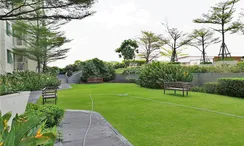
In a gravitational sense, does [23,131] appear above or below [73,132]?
above

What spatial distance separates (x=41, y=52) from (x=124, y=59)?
19.2 m

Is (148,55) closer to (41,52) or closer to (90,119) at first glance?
(41,52)

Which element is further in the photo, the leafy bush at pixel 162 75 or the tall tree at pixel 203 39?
the tall tree at pixel 203 39

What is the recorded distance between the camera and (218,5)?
3066cm

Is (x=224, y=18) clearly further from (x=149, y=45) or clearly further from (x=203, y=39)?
(x=149, y=45)

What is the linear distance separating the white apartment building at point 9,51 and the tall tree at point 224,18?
2431 centimetres

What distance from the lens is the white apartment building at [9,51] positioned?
72.8 feet

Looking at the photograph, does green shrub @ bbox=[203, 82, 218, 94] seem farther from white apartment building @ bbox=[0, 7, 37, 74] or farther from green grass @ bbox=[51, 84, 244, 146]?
white apartment building @ bbox=[0, 7, 37, 74]

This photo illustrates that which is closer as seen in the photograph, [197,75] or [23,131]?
[23,131]

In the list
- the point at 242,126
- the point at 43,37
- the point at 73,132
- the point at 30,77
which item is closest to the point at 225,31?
the point at 43,37

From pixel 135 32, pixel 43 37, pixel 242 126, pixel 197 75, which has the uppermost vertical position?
pixel 135 32

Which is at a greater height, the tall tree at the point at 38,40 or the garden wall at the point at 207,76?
the tall tree at the point at 38,40

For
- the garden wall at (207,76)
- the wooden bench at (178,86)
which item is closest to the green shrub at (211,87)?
the garden wall at (207,76)

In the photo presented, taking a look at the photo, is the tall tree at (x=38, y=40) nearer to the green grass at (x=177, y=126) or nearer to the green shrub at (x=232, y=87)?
the green shrub at (x=232, y=87)
